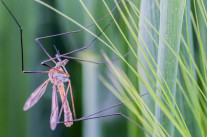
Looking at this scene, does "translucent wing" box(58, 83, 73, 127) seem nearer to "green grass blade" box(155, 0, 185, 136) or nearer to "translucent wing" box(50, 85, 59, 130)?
"translucent wing" box(50, 85, 59, 130)

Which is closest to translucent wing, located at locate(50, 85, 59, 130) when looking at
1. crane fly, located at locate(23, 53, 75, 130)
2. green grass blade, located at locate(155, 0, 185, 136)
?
crane fly, located at locate(23, 53, 75, 130)

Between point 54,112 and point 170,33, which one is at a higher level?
point 170,33

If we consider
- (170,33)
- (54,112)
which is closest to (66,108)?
(54,112)

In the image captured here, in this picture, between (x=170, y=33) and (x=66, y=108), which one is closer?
(x=170, y=33)

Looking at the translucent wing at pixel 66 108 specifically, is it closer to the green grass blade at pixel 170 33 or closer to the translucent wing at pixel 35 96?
the translucent wing at pixel 35 96

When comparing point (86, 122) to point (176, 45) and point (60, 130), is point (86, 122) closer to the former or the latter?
point (60, 130)

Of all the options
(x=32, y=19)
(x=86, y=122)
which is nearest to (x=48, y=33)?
(x=32, y=19)

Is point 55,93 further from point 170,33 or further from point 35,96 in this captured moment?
point 170,33

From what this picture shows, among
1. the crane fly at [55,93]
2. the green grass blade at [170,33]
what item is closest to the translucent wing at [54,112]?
the crane fly at [55,93]
